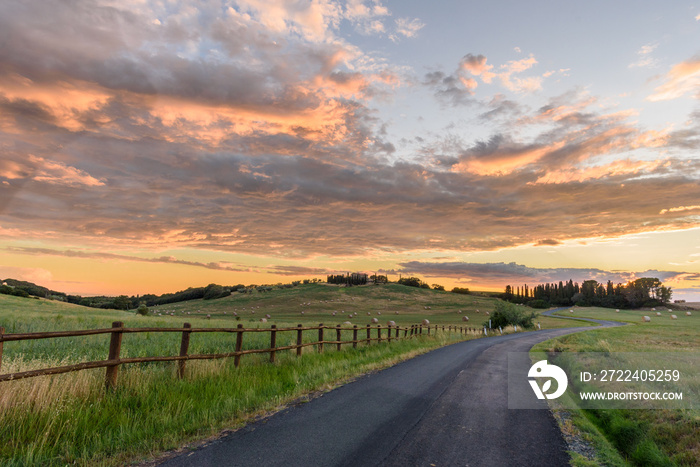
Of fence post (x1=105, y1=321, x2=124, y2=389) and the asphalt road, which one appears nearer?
the asphalt road

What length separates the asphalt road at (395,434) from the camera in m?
5.74

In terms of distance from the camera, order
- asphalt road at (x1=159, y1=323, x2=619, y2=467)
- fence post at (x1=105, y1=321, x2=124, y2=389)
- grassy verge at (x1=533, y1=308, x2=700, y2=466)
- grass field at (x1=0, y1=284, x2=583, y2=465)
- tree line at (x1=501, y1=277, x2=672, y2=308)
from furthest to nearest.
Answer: tree line at (x1=501, y1=277, x2=672, y2=308) < fence post at (x1=105, y1=321, x2=124, y2=389) < grassy verge at (x1=533, y1=308, x2=700, y2=466) < grass field at (x1=0, y1=284, x2=583, y2=465) < asphalt road at (x1=159, y1=323, x2=619, y2=467)

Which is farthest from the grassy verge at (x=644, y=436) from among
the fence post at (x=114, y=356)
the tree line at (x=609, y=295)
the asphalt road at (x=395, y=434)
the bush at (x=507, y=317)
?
the tree line at (x=609, y=295)

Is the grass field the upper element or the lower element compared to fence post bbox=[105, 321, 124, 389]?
lower

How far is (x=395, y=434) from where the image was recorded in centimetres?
688

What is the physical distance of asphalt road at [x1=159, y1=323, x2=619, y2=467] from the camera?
5738 millimetres

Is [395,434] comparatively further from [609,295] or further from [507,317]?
[609,295]

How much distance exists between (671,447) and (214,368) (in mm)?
10453

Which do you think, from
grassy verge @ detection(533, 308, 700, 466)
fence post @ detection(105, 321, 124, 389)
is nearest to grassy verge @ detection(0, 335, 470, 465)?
fence post @ detection(105, 321, 124, 389)

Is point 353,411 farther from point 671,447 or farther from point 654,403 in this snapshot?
point 654,403

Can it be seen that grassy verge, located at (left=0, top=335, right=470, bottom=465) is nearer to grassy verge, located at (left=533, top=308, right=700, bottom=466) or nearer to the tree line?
grassy verge, located at (left=533, top=308, right=700, bottom=466)

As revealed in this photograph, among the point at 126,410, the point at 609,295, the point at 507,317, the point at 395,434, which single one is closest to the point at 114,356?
the point at 126,410

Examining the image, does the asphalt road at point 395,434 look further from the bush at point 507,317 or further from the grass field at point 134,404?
the bush at point 507,317

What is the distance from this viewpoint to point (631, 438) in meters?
7.63
